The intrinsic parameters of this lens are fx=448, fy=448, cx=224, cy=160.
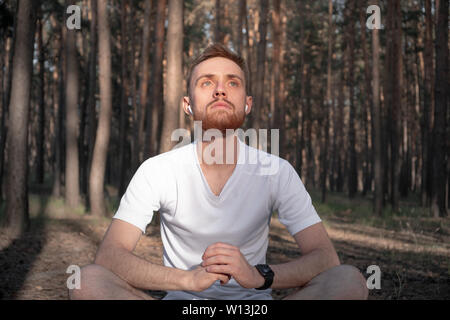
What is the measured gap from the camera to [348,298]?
229 cm

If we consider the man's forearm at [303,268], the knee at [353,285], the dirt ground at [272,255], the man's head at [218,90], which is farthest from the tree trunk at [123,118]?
the knee at [353,285]

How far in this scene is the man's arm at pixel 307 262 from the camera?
2465 millimetres

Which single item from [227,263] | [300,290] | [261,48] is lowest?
[300,290]

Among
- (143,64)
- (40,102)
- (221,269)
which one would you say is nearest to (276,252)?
(221,269)

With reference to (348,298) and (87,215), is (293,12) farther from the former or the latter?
(348,298)

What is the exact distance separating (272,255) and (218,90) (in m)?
7.16

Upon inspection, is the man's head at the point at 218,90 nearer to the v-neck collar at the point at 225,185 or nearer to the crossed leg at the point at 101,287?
the v-neck collar at the point at 225,185

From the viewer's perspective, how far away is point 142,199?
262 cm

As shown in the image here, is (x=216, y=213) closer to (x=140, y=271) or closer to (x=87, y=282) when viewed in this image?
(x=140, y=271)

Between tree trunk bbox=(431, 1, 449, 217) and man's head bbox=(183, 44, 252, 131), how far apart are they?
45.1 feet

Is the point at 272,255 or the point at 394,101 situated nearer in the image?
the point at 272,255

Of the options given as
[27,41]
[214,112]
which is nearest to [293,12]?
[27,41]

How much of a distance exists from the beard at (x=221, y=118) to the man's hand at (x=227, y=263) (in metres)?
0.78
